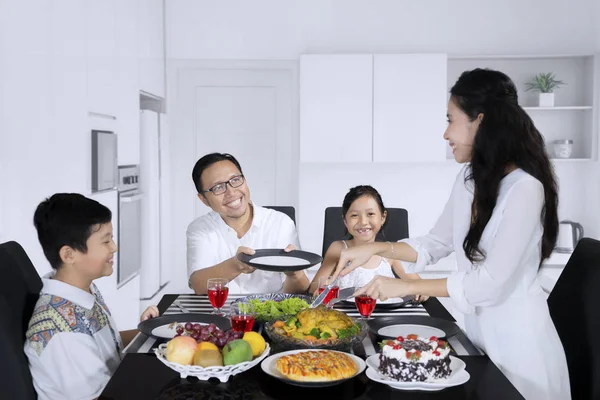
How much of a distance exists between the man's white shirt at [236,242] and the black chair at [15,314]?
2.56 ft

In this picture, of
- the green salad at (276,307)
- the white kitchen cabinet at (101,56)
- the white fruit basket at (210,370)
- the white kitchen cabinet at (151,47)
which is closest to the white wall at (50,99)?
the white kitchen cabinet at (101,56)

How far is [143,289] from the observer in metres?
5.14

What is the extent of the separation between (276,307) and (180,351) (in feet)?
1.86

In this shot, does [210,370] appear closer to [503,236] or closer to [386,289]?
[386,289]

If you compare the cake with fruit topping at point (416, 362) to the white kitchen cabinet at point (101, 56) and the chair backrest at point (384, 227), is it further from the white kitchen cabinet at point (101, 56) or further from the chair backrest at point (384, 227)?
the white kitchen cabinet at point (101, 56)

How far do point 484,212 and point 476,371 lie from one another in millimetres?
434

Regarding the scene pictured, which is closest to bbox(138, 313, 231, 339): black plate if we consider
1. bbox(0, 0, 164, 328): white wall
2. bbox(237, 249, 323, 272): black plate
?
bbox(237, 249, 323, 272): black plate

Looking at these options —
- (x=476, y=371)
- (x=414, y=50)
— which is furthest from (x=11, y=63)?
(x=414, y=50)

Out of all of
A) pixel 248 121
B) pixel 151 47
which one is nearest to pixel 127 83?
pixel 151 47

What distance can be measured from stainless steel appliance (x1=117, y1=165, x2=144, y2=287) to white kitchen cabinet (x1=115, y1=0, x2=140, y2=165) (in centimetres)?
11

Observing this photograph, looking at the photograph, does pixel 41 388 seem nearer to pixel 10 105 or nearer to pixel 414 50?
pixel 10 105

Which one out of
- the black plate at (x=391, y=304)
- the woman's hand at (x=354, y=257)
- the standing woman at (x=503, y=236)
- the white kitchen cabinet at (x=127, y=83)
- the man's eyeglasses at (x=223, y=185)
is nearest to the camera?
the standing woman at (x=503, y=236)

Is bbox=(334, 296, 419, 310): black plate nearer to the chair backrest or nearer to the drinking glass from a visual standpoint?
the drinking glass

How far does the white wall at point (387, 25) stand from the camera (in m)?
5.46
